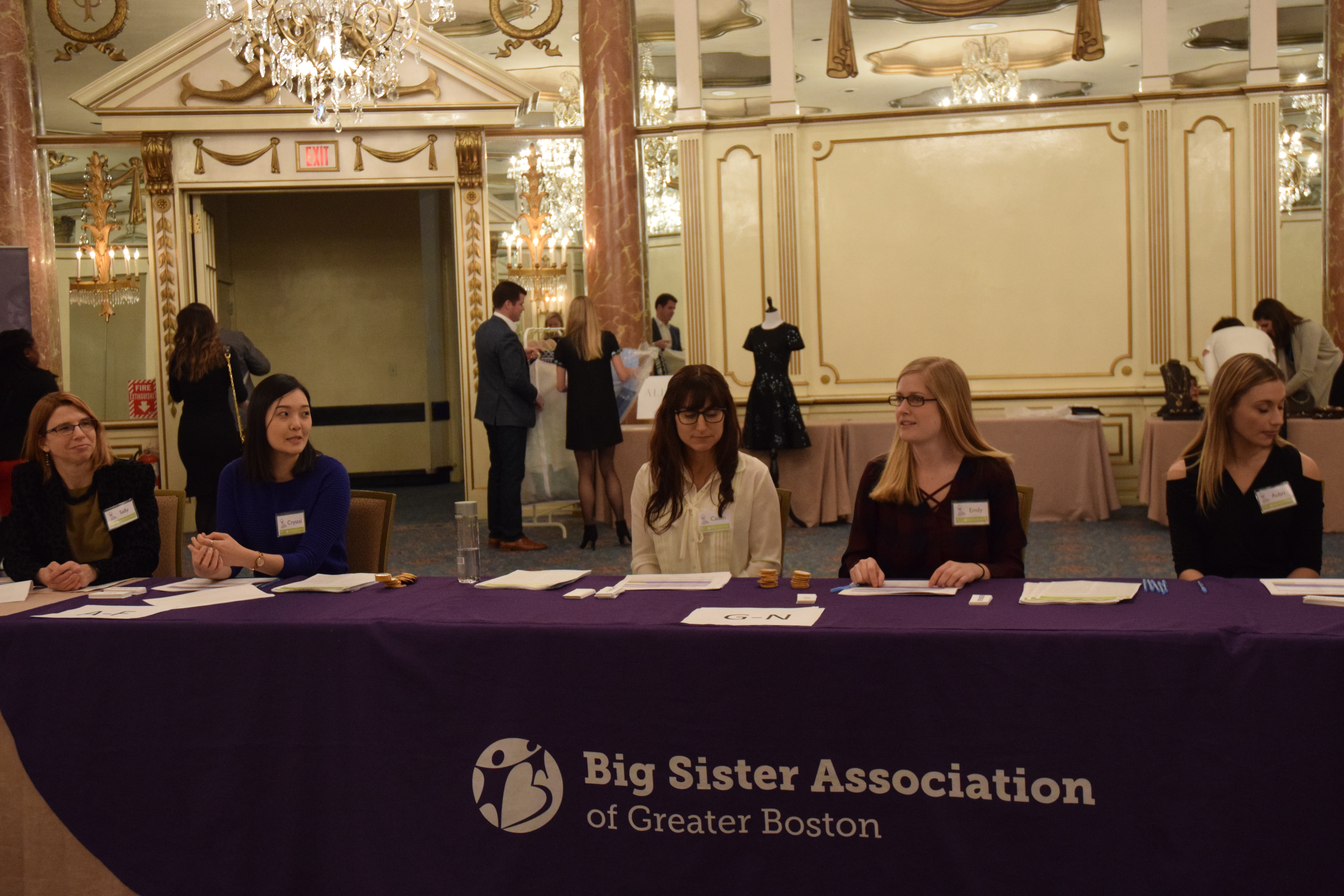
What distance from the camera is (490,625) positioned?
6.36 ft

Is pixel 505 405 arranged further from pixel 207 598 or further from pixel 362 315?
pixel 362 315

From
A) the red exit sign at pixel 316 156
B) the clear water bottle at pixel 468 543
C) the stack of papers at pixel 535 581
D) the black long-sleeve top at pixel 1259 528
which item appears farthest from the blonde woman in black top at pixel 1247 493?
the red exit sign at pixel 316 156

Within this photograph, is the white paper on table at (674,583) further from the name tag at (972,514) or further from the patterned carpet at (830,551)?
the patterned carpet at (830,551)

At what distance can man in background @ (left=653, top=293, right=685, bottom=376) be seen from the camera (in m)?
8.17

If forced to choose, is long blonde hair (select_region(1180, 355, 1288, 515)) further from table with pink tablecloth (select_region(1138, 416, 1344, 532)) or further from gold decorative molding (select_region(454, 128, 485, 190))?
gold decorative molding (select_region(454, 128, 485, 190))

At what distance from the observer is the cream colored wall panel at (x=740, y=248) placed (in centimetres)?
797

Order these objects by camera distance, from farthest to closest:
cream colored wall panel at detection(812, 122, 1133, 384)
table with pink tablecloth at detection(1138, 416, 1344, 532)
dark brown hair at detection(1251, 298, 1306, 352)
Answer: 1. cream colored wall panel at detection(812, 122, 1133, 384)
2. dark brown hair at detection(1251, 298, 1306, 352)
3. table with pink tablecloth at detection(1138, 416, 1344, 532)

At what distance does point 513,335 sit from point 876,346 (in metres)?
3.01

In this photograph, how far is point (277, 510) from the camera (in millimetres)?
2832

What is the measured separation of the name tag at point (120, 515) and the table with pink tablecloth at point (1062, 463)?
15.7 ft

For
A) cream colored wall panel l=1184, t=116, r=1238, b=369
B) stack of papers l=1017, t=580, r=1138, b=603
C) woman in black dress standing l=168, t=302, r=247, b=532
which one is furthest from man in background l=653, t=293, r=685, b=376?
stack of papers l=1017, t=580, r=1138, b=603

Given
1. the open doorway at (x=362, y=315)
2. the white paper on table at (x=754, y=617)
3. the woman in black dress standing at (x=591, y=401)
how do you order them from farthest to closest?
the open doorway at (x=362, y=315), the woman in black dress standing at (x=591, y=401), the white paper on table at (x=754, y=617)

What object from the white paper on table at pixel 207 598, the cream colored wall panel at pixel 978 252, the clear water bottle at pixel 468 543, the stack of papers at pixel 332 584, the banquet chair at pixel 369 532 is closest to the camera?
the white paper on table at pixel 207 598

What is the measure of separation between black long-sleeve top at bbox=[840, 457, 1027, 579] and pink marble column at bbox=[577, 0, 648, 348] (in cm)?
525
